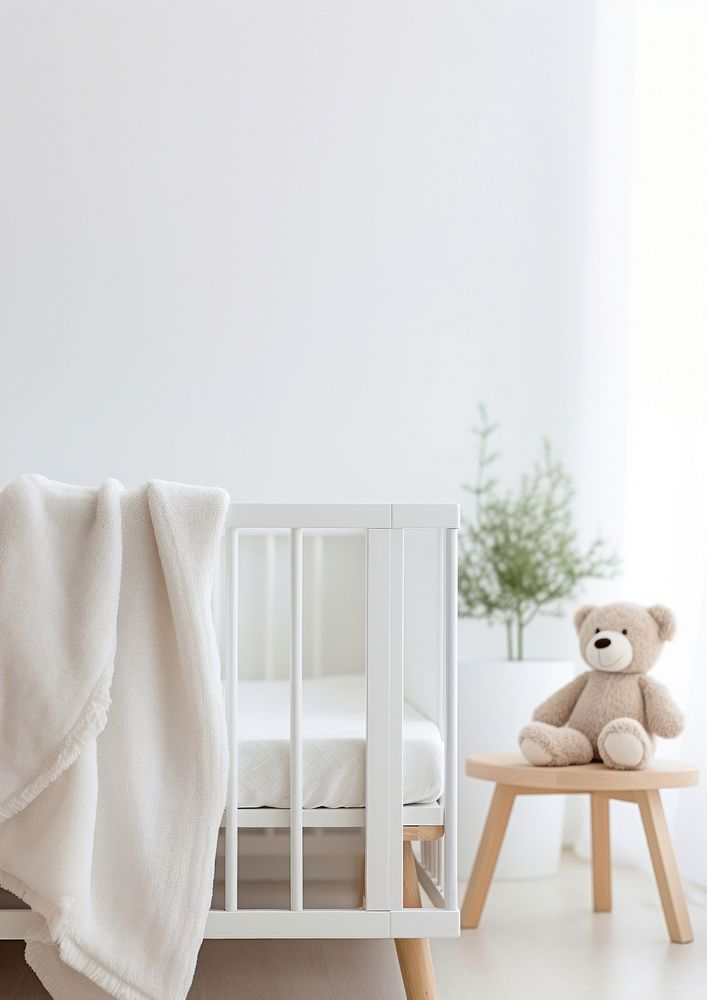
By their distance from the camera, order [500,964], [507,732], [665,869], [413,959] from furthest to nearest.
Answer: [507,732]
[665,869]
[500,964]
[413,959]

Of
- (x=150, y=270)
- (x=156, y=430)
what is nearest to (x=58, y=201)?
(x=150, y=270)

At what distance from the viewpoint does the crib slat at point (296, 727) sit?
3.91ft

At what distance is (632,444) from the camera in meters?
2.21

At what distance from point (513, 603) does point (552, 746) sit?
444 millimetres

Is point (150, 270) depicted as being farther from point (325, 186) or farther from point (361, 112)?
point (361, 112)

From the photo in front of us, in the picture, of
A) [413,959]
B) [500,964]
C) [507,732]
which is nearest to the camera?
[413,959]

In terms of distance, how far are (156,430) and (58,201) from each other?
495mm

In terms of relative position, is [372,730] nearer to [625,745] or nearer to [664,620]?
[625,745]

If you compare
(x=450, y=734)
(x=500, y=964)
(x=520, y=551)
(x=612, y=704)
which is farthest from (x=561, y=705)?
(x=450, y=734)

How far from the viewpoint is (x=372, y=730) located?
1209mm

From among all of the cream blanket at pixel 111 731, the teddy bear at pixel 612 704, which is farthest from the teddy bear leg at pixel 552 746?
the cream blanket at pixel 111 731

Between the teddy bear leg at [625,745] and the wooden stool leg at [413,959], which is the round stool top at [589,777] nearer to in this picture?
the teddy bear leg at [625,745]

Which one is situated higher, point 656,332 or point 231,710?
point 656,332

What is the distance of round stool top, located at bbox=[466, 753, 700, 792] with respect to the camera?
5.37 ft
